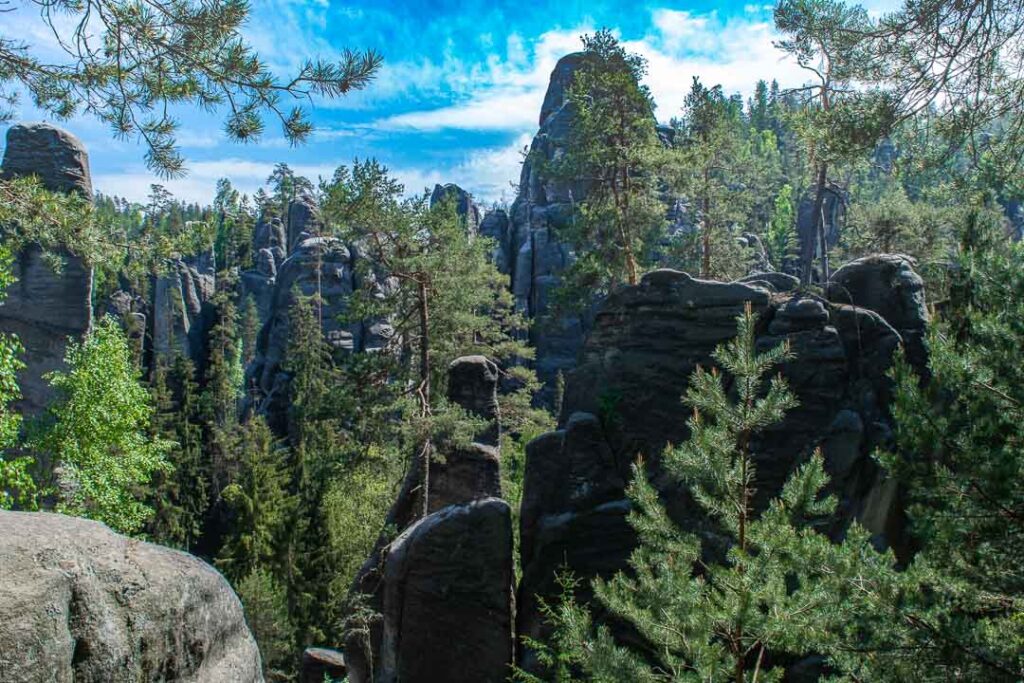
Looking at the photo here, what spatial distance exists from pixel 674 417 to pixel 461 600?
16.1ft

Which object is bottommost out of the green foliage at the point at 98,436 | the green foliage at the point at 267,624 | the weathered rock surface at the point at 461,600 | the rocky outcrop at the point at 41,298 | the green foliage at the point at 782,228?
Answer: the green foliage at the point at 267,624

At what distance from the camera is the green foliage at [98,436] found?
1234 centimetres

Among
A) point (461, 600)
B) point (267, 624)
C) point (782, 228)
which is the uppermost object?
point (782, 228)

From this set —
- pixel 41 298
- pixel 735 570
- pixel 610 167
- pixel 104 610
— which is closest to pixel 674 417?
pixel 735 570

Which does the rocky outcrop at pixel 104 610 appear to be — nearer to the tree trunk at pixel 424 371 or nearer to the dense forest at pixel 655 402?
the dense forest at pixel 655 402

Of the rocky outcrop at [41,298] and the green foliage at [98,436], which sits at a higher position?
the rocky outcrop at [41,298]

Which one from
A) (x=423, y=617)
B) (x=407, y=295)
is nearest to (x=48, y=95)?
(x=423, y=617)

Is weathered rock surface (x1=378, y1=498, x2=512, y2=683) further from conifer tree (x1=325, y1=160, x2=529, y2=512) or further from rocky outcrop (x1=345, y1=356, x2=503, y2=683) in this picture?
conifer tree (x1=325, y1=160, x2=529, y2=512)

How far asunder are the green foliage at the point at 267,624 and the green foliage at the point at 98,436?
7.41 metres

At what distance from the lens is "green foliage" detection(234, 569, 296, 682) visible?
64.7 ft

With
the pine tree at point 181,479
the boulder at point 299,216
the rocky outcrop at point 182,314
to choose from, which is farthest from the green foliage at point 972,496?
the boulder at point 299,216

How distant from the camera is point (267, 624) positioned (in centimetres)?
1994

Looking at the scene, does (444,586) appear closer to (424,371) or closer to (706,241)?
(424,371)

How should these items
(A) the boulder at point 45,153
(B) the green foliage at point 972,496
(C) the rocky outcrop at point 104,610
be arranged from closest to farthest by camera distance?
(C) the rocky outcrop at point 104,610 < (B) the green foliage at point 972,496 < (A) the boulder at point 45,153
